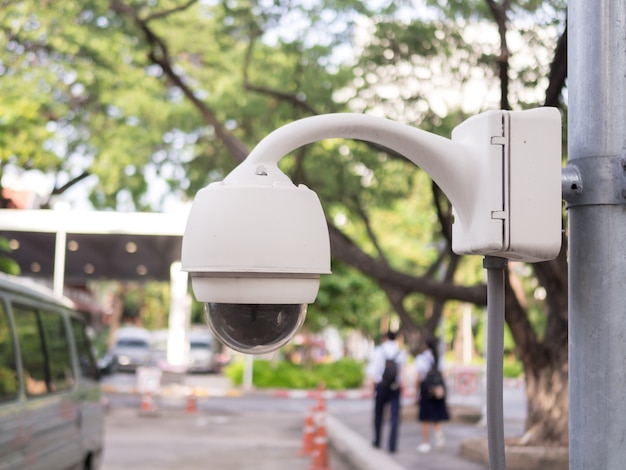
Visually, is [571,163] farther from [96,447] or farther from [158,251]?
[158,251]

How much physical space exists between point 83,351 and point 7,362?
115 inches

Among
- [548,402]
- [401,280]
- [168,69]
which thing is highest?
[168,69]

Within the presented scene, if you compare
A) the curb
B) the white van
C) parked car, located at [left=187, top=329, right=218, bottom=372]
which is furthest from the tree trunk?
parked car, located at [left=187, top=329, right=218, bottom=372]

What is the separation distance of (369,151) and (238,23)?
3.49m

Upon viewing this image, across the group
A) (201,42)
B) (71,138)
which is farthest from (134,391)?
(201,42)

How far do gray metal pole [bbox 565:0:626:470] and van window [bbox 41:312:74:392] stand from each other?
5.75 metres

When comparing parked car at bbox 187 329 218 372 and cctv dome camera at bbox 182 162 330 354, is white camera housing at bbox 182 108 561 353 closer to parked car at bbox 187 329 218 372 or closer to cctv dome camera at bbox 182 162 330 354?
cctv dome camera at bbox 182 162 330 354

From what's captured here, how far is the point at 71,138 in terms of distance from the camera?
22000mm

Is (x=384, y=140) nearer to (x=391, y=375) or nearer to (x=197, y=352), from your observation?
(x=391, y=375)

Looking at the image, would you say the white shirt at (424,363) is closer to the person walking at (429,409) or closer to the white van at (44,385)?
the person walking at (429,409)

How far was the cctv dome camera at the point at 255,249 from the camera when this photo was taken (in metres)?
2.04

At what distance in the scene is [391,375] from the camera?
13.7 metres

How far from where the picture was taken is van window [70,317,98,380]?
878 centimetres

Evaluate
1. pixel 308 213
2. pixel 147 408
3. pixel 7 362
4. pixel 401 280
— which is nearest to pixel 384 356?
pixel 401 280
